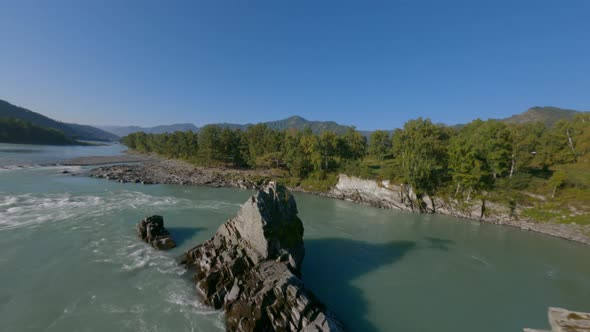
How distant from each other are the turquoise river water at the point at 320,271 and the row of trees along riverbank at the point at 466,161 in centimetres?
599

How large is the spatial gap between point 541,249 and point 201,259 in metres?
31.1

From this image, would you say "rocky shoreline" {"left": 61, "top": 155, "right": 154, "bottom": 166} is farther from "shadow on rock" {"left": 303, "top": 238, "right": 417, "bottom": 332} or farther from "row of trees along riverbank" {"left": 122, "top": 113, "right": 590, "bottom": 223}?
"shadow on rock" {"left": 303, "top": 238, "right": 417, "bottom": 332}

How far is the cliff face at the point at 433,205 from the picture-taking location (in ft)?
83.2

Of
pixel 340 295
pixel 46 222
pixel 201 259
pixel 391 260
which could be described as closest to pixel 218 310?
pixel 201 259

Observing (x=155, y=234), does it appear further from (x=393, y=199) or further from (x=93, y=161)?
(x=93, y=161)

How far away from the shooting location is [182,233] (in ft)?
68.0

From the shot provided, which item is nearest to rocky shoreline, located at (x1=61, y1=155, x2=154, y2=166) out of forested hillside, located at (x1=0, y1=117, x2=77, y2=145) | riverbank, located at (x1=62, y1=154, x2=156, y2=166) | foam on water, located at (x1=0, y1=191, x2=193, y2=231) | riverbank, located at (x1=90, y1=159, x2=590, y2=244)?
riverbank, located at (x1=62, y1=154, x2=156, y2=166)

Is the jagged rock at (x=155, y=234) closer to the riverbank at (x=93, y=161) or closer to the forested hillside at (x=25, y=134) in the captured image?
the riverbank at (x=93, y=161)

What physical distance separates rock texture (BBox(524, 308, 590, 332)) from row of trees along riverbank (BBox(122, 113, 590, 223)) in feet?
81.7

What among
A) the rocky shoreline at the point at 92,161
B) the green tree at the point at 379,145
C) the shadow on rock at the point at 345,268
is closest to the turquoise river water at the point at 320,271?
the shadow on rock at the point at 345,268

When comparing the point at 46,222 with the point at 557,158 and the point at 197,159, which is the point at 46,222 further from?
the point at 557,158

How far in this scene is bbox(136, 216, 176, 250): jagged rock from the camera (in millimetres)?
17742

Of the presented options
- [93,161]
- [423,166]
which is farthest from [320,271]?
[93,161]

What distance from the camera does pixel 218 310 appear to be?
1173 centimetres
